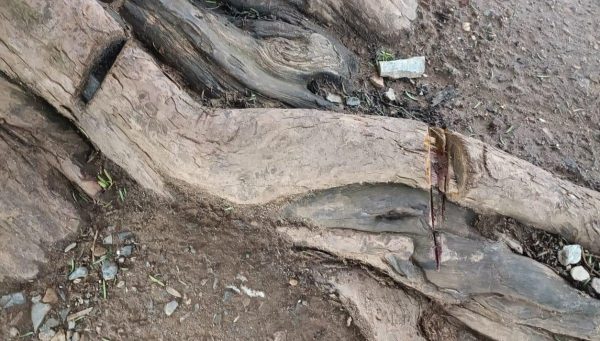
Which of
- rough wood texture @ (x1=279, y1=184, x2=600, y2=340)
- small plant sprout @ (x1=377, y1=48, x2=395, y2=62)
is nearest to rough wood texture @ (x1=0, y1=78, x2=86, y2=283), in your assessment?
rough wood texture @ (x1=279, y1=184, x2=600, y2=340)

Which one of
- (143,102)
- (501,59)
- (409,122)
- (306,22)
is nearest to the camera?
(143,102)

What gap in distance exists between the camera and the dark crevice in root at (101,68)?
2.60m

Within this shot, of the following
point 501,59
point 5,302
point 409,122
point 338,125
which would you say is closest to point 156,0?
point 338,125

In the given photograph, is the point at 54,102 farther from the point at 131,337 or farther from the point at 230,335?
the point at 230,335

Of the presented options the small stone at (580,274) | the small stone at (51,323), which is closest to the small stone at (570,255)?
the small stone at (580,274)

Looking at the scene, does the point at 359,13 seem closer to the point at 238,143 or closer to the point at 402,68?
the point at 402,68

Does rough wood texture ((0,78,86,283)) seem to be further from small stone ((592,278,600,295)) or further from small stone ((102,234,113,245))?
small stone ((592,278,600,295))

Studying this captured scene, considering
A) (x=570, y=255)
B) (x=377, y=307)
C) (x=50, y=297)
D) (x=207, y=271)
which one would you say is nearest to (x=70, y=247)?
(x=50, y=297)

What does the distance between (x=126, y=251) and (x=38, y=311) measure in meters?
0.50

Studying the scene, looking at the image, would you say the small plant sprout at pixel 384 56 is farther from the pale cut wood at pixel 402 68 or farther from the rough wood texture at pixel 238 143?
the rough wood texture at pixel 238 143

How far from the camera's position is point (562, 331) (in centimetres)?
271

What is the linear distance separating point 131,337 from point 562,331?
2.13m

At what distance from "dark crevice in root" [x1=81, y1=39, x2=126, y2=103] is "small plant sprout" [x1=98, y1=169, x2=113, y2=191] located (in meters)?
0.44

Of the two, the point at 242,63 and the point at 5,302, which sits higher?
the point at 242,63
